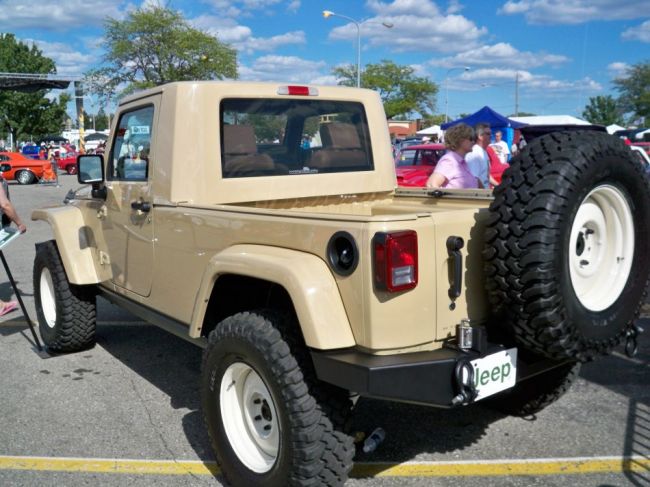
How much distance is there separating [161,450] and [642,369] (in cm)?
347

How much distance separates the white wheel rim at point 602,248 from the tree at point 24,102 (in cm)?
5448

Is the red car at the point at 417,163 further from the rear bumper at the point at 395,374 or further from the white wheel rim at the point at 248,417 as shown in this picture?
the rear bumper at the point at 395,374

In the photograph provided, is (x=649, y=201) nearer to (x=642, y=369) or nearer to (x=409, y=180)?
(x=642, y=369)

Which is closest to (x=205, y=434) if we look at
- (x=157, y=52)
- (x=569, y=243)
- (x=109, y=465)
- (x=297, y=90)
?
(x=109, y=465)

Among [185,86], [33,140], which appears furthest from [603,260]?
[33,140]

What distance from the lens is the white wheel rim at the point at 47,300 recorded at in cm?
529

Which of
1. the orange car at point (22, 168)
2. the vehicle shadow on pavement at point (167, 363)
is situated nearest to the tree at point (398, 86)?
the orange car at point (22, 168)

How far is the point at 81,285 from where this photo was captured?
4.80 metres

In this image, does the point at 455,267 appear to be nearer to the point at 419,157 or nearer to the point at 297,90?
the point at 297,90

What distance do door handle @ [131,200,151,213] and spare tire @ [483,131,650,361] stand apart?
82.3 inches

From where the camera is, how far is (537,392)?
12.1 ft

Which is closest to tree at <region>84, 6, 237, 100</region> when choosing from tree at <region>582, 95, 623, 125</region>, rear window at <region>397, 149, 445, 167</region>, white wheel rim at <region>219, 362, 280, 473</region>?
rear window at <region>397, 149, 445, 167</region>

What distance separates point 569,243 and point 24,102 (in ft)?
Answer: 185

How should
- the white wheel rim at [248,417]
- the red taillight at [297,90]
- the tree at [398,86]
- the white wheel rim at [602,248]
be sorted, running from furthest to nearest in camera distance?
the tree at [398,86], the red taillight at [297,90], the white wheel rim at [248,417], the white wheel rim at [602,248]
